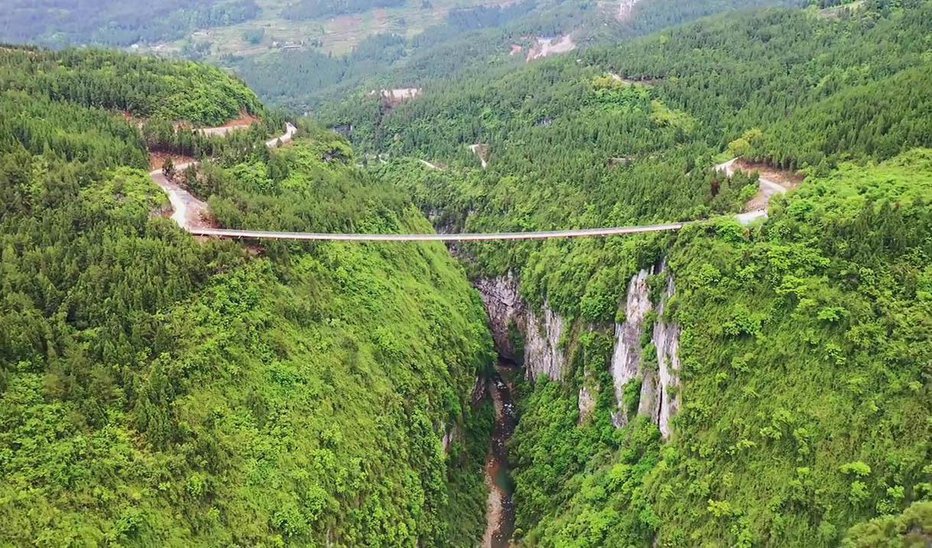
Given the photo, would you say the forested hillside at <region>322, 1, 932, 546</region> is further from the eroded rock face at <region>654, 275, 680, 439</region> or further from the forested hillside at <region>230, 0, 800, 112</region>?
the forested hillside at <region>230, 0, 800, 112</region>

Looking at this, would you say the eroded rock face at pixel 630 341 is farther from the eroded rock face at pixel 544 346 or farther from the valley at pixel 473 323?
the eroded rock face at pixel 544 346

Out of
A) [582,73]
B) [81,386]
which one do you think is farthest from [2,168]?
[582,73]

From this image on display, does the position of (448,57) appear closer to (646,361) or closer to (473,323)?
(473,323)

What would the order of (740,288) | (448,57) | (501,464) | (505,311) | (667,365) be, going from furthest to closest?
(448,57) → (505,311) → (501,464) → (667,365) → (740,288)

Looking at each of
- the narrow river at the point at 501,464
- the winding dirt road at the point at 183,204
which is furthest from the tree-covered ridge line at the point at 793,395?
the winding dirt road at the point at 183,204

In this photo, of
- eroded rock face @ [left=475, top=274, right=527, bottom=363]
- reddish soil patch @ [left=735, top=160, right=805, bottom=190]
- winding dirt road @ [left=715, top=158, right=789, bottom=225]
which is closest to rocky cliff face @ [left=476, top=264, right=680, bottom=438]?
eroded rock face @ [left=475, top=274, right=527, bottom=363]

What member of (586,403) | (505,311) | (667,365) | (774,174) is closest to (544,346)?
(505,311)
